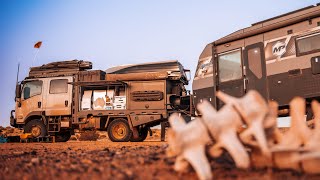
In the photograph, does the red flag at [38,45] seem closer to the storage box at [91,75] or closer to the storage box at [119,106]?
the storage box at [91,75]

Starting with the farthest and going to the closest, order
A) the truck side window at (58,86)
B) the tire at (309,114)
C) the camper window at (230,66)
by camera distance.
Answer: the truck side window at (58,86)
the camper window at (230,66)
the tire at (309,114)

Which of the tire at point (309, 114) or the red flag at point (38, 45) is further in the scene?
the red flag at point (38, 45)

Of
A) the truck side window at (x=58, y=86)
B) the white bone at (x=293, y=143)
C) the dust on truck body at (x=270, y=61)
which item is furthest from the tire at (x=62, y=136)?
the white bone at (x=293, y=143)

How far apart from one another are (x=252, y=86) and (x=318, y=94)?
2.09 meters

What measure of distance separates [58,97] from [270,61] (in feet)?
35.8

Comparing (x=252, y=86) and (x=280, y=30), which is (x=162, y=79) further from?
Answer: (x=280, y=30)

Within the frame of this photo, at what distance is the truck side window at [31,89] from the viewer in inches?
642

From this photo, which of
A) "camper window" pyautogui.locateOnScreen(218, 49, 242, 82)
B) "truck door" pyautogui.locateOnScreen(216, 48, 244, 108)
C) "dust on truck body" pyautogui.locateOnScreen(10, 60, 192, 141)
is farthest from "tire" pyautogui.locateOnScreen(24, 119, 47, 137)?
"camper window" pyautogui.locateOnScreen(218, 49, 242, 82)

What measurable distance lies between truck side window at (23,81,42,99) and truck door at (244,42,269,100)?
36.7ft

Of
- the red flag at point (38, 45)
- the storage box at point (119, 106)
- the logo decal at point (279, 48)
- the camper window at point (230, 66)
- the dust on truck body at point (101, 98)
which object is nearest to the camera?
the logo decal at point (279, 48)

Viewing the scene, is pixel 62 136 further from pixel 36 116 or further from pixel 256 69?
pixel 256 69

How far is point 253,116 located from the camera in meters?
2.90

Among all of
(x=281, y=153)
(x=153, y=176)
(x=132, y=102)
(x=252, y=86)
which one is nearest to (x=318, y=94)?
(x=252, y=86)

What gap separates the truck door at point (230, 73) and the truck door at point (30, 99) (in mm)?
9969
